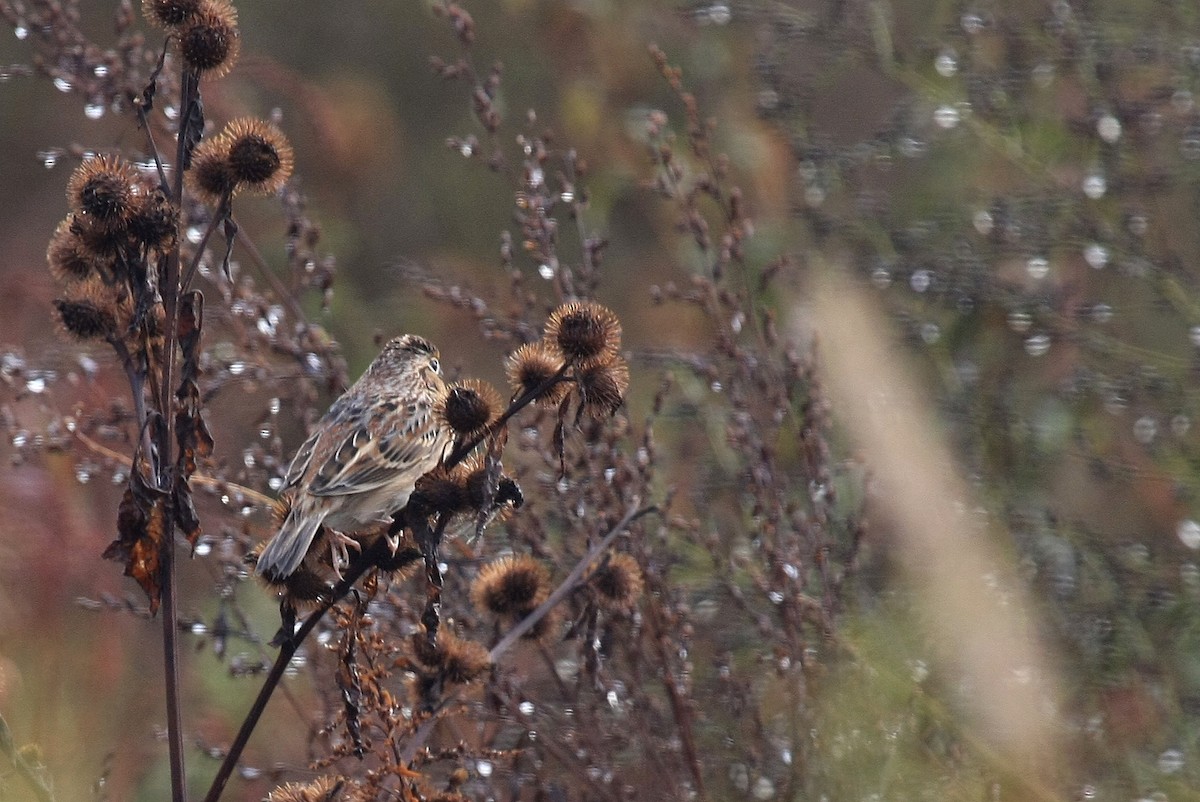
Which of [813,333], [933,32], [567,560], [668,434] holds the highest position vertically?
[933,32]

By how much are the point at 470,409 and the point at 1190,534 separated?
232 centimetres

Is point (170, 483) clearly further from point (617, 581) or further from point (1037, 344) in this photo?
point (1037, 344)

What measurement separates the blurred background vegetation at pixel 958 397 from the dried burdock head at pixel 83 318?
0.89m

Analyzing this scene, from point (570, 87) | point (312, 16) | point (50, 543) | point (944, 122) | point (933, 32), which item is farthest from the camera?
point (312, 16)

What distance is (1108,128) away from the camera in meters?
3.94

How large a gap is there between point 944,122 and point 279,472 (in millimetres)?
2083

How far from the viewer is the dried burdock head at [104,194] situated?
1.90 meters

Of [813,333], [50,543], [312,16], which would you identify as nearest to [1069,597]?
[813,333]

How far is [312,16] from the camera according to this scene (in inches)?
296

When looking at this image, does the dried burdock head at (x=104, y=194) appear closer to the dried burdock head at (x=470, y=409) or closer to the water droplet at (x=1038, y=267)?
the dried burdock head at (x=470, y=409)

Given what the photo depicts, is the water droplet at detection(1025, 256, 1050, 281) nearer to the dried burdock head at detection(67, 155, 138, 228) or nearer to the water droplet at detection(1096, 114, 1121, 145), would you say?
the water droplet at detection(1096, 114, 1121, 145)

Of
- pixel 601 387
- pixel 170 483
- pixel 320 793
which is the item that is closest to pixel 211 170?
pixel 170 483

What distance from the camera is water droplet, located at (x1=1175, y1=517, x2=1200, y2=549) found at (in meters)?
3.64

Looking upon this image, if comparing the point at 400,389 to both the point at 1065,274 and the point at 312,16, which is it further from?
the point at 312,16
